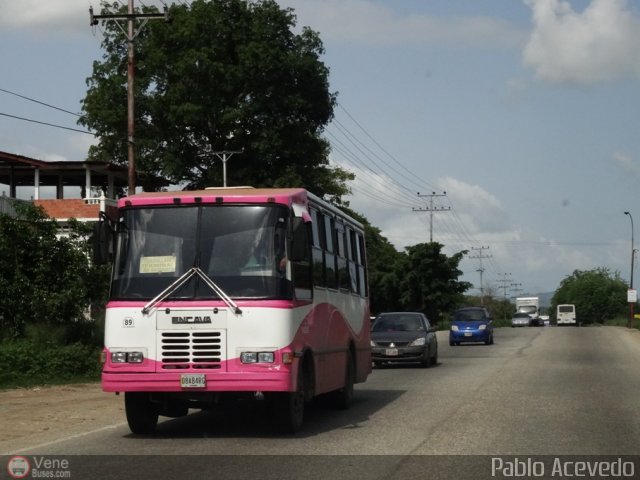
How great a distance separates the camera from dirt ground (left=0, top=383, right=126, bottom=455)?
13.5 meters

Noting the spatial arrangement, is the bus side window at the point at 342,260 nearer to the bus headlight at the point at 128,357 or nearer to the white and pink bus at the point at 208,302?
the white and pink bus at the point at 208,302

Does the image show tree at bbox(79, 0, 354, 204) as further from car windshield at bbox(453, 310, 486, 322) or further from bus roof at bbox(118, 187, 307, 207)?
bus roof at bbox(118, 187, 307, 207)

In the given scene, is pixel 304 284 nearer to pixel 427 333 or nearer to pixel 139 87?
pixel 427 333

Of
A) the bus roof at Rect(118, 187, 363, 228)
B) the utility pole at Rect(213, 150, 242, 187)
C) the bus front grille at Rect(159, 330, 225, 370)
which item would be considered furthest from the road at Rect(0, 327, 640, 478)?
the utility pole at Rect(213, 150, 242, 187)

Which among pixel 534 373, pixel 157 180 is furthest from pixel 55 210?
pixel 534 373

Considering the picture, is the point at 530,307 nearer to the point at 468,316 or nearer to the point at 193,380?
the point at 468,316

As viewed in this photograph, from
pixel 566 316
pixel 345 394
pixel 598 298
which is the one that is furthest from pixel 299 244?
pixel 598 298

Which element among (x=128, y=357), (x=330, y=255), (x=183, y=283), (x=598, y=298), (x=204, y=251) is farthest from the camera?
(x=598, y=298)

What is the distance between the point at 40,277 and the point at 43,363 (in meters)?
3.70

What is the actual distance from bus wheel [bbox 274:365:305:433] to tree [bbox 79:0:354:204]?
40111 millimetres

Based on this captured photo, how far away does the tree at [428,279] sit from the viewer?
7325 cm

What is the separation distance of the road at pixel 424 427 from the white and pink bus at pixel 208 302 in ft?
1.99

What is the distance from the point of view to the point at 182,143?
57531 mm

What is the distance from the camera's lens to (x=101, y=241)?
13180 mm
